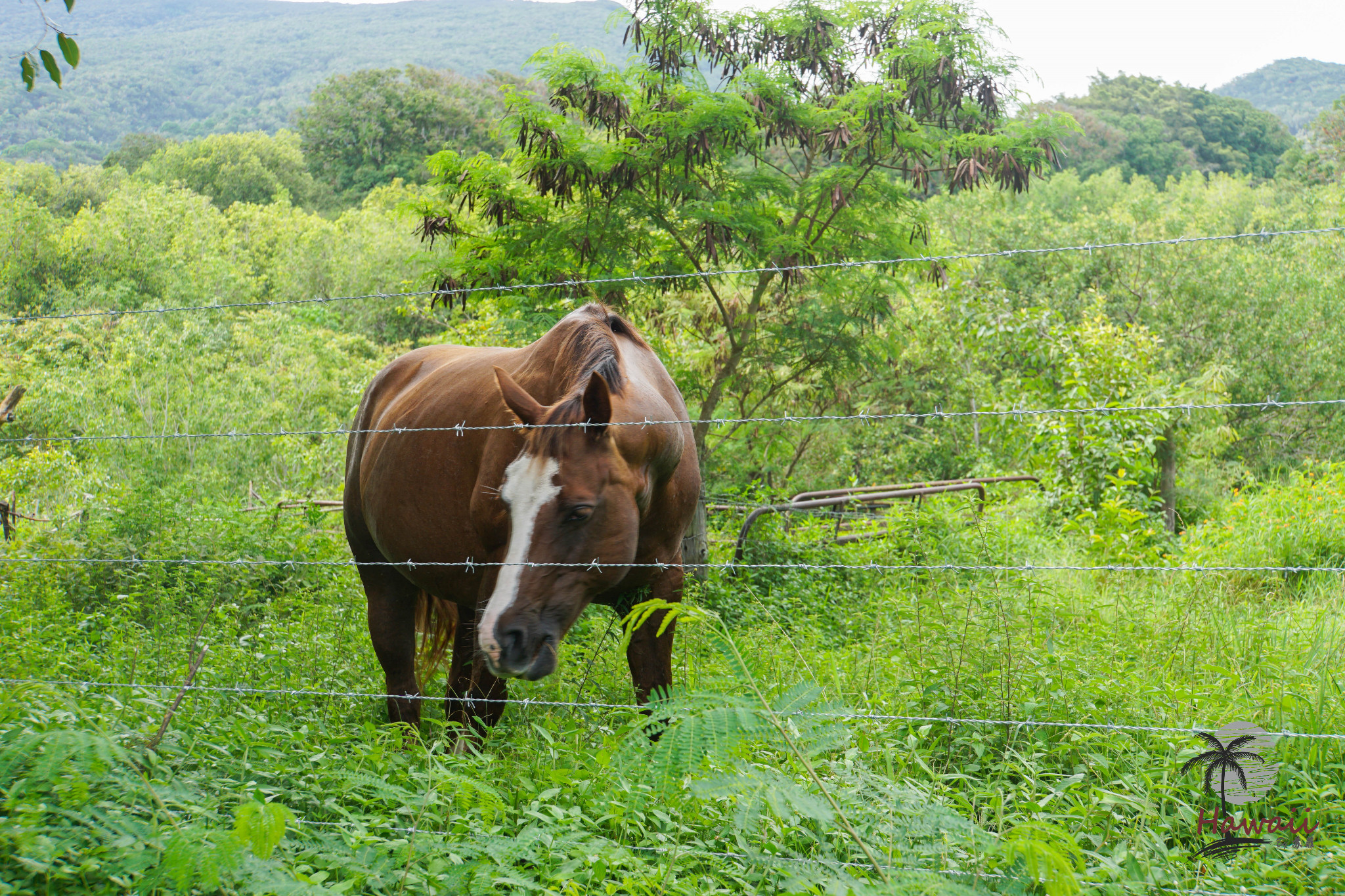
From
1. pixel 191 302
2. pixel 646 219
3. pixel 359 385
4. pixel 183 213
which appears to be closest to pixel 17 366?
pixel 191 302

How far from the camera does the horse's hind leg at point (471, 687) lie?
3472 mm

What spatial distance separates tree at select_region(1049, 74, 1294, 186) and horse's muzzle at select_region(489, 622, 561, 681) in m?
42.8

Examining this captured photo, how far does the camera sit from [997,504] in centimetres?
927

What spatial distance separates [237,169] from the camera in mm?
42062

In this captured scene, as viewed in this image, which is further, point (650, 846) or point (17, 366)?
point (17, 366)

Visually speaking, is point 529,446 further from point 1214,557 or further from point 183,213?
point 183,213

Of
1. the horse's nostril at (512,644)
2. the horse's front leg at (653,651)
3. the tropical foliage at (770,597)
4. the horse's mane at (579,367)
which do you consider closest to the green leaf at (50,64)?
the tropical foliage at (770,597)

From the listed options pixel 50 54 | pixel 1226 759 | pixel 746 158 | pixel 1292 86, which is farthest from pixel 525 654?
pixel 1292 86

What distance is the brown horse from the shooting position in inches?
111

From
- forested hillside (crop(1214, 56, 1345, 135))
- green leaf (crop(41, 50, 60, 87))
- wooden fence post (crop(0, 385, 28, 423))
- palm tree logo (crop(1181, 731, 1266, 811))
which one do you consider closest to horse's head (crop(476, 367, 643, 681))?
green leaf (crop(41, 50, 60, 87))

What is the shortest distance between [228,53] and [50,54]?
15583cm

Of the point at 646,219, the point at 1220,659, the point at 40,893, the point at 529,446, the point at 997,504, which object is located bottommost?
the point at 997,504

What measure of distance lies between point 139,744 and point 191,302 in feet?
88.8

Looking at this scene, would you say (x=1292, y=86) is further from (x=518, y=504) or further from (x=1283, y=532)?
(x=518, y=504)
